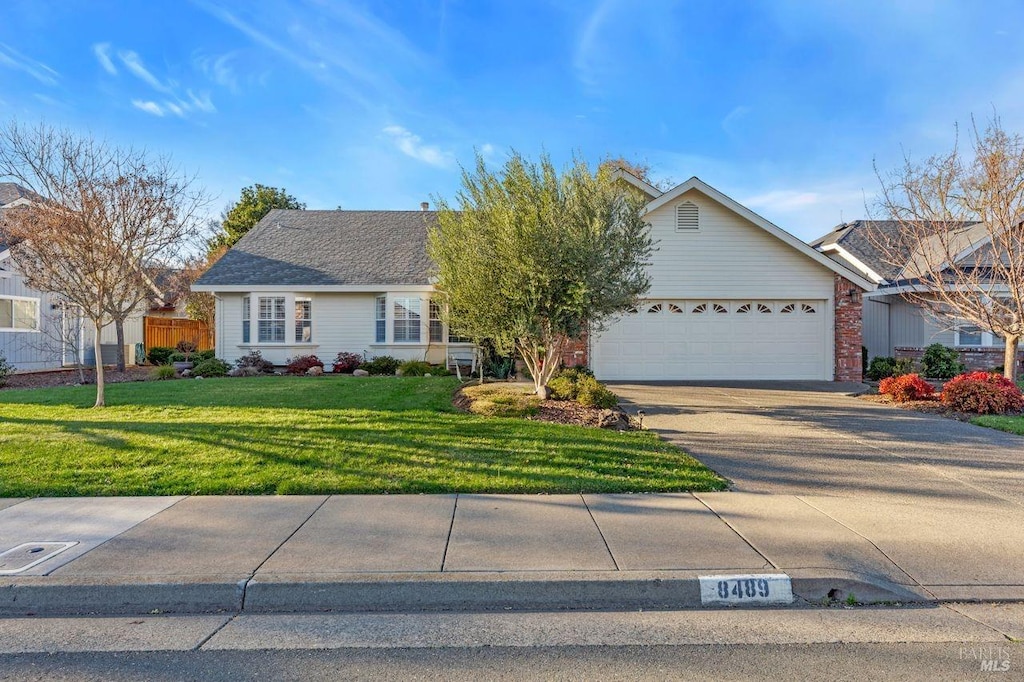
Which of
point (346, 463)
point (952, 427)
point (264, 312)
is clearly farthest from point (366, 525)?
point (264, 312)

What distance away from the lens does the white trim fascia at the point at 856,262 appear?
1936 centimetres

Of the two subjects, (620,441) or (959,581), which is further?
(620,441)

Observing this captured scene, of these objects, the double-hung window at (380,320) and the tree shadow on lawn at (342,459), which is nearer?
the tree shadow on lawn at (342,459)

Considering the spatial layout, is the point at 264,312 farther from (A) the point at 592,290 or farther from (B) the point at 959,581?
(B) the point at 959,581

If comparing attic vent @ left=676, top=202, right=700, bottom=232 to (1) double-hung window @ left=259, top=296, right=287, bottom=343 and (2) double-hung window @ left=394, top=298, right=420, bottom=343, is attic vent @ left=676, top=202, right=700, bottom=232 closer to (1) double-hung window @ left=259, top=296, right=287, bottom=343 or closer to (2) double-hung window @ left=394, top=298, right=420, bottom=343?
(2) double-hung window @ left=394, top=298, right=420, bottom=343

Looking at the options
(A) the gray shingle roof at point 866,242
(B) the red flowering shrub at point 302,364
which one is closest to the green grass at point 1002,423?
(A) the gray shingle roof at point 866,242

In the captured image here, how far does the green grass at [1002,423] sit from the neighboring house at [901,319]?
6624mm

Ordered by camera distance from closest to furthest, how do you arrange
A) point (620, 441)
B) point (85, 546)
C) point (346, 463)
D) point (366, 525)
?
point (85, 546)
point (366, 525)
point (346, 463)
point (620, 441)

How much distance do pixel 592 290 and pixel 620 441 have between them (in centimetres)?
286

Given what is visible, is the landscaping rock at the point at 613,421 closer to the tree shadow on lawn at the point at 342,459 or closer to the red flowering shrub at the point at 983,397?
the tree shadow on lawn at the point at 342,459

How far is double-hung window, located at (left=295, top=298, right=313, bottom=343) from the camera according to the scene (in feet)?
63.0

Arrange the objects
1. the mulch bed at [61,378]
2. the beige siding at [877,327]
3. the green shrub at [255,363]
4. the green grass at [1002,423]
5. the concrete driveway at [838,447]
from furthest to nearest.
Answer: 1. the beige siding at [877,327]
2. the green shrub at [255,363]
3. the mulch bed at [61,378]
4. the green grass at [1002,423]
5. the concrete driveway at [838,447]

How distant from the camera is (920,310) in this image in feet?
63.1

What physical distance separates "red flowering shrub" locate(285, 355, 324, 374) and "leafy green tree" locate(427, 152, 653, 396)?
8505mm
